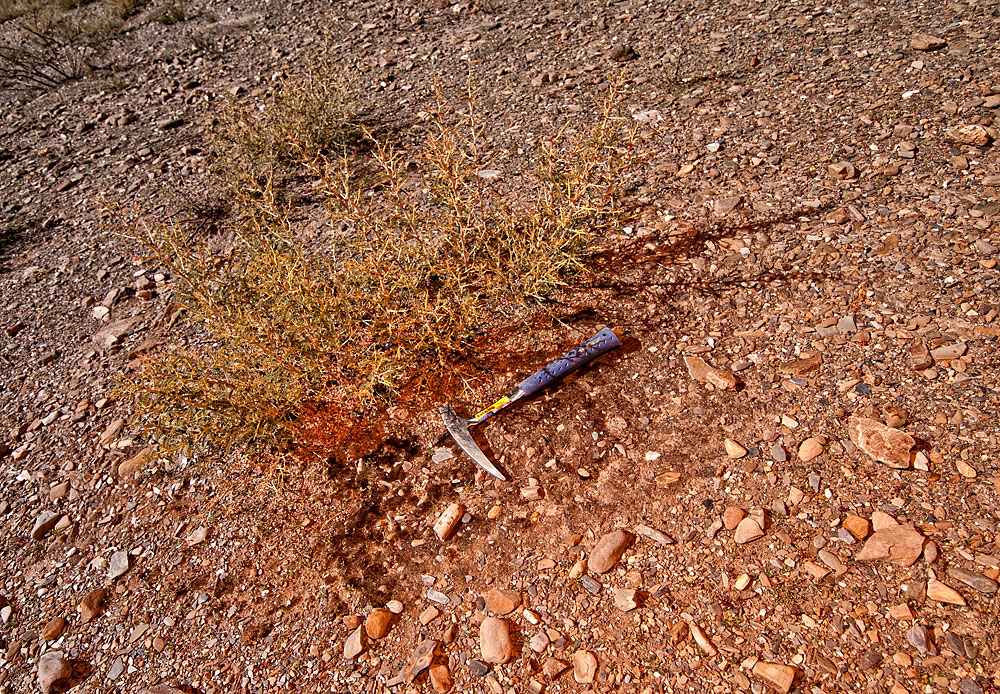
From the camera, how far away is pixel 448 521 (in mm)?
2164

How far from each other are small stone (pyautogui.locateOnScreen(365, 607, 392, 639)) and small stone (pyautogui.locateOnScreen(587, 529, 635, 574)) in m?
0.58

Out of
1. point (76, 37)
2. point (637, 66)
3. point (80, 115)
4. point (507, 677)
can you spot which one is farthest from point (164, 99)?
point (507, 677)

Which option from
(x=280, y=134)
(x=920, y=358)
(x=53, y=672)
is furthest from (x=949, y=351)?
(x=280, y=134)

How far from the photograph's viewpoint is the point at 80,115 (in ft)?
16.4

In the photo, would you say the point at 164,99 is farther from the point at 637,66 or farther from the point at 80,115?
the point at 637,66

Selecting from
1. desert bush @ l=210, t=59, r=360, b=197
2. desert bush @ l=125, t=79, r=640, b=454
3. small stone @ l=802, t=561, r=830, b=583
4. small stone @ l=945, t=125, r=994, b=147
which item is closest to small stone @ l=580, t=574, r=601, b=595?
small stone @ l=802, t=561, r=830, b=583

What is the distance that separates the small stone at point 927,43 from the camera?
3.70 meters

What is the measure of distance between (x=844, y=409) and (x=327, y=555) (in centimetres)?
166

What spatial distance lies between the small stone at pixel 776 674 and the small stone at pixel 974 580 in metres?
0.49

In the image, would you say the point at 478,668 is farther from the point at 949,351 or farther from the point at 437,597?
the point at 949,351

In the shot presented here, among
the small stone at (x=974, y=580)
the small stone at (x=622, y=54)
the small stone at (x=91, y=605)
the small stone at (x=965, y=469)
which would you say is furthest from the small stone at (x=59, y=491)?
the small stone at (x=622, y=54)

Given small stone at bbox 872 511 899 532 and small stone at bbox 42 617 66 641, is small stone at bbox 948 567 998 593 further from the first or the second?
small stone at bbox 42 617 66 641

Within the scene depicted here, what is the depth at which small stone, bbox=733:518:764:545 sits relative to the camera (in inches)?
77.2

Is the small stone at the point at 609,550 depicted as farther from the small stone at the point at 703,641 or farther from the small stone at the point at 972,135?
the small stone at the point at 972,135
